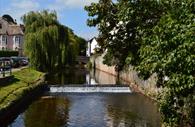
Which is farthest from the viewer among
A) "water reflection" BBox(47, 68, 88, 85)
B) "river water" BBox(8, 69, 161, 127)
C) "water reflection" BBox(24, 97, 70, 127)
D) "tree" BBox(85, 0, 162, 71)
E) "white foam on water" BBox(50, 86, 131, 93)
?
"water reflection" BBox(47, 68, 88, 85)

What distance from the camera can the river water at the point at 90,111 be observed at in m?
31.3

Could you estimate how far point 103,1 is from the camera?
2334 cm

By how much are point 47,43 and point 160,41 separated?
5246 cm

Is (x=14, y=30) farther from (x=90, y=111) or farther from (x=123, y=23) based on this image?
(x=123, y=23)

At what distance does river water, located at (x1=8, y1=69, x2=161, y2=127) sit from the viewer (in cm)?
3130

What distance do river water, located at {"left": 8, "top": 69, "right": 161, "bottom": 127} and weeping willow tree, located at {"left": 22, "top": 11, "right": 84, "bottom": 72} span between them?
1984 centimetres

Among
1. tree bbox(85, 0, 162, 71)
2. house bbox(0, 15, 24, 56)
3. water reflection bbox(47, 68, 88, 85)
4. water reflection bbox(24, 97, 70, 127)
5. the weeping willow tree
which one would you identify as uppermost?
house bbox(0, 15, 24, 56)

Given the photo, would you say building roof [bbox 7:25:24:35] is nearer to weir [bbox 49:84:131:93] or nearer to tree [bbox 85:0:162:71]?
weir [bbox 49:84:131:93]

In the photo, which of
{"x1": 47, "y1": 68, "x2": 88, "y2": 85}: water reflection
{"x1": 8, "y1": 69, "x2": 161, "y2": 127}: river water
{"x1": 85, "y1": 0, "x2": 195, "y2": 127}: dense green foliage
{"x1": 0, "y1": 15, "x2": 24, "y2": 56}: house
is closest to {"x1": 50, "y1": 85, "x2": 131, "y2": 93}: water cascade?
{"x1": 8, "y1": 69, "x2": 161, "y2": 127}: river water

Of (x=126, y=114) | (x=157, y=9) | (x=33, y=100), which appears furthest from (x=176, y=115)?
(x=33, y=100)

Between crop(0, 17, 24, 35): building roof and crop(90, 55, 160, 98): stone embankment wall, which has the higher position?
crop(0, 17, 24, 35): building roof

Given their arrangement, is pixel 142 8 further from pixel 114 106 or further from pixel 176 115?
pixel 114 106

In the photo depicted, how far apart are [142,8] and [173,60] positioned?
5426mm

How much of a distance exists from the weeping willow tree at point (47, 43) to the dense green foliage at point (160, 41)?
4430 cm
